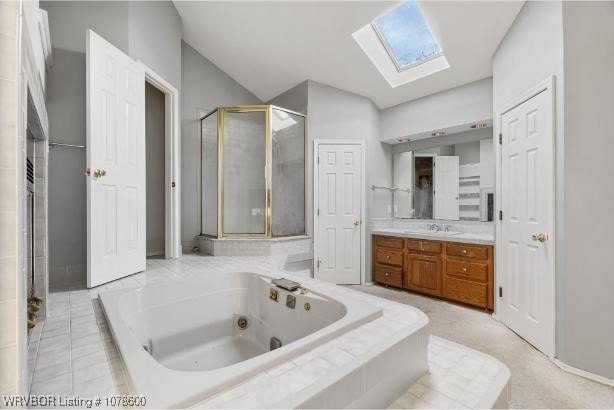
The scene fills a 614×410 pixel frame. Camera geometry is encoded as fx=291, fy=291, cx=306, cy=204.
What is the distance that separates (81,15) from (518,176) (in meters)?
3.75

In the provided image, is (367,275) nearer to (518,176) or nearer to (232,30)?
(518,176)

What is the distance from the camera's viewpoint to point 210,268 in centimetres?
252

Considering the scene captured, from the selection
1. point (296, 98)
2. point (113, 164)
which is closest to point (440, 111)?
point (296, 98)

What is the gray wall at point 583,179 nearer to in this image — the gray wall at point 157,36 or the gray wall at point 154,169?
the gray wall at point 157,36

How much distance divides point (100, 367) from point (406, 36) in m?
3.69

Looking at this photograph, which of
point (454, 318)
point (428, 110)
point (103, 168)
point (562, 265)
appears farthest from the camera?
point (428, 110)

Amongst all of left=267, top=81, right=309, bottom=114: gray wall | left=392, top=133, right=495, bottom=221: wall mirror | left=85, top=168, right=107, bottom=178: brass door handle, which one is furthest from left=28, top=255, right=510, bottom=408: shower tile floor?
left=267, top=81, right=309, bottom=114: gray wall

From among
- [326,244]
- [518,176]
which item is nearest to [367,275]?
[326,244]

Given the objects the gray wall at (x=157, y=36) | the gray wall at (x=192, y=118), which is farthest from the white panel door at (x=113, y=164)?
the gray wall at (x=192, y=118)

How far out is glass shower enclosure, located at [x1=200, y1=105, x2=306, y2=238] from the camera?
3.53m

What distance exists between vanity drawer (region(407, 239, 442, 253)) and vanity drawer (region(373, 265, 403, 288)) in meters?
0.34

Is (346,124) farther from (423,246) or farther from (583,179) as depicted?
(583,179)

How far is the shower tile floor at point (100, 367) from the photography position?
899 millimetres

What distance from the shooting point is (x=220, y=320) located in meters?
2.07
